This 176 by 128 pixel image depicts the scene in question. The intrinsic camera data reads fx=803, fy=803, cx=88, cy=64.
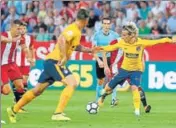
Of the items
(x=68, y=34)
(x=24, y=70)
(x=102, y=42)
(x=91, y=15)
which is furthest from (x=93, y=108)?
(x=91, y=15)

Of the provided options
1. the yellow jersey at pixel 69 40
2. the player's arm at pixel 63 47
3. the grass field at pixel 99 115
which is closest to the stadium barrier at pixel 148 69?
the grass field at pixel 99 115

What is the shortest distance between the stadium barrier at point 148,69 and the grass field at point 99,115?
7.60 ft

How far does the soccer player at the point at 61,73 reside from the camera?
631 inches

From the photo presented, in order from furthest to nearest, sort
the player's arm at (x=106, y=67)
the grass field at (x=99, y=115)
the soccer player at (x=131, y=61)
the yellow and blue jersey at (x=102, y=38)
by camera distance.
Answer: the yellow and blue jersey at (x=102, y=38) → the player's arm at (x=106, y=67) → the soccer player at (x=131, y=61) → the grass field at (x=99, y=115)

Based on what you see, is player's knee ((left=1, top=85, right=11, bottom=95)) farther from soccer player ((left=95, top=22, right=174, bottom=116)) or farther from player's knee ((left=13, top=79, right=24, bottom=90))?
soccer player ((left=95, top=22, right=174, bottom=116))

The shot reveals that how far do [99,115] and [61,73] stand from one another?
6.99 feet

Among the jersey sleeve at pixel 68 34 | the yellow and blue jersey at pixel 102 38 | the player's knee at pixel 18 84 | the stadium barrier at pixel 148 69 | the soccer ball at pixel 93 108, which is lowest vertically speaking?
the stadium barrier at pixel 148 69

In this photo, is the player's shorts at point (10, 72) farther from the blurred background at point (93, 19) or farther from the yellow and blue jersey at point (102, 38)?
the blurred background at point (93, 19)

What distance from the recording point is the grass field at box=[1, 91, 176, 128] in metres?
15.7

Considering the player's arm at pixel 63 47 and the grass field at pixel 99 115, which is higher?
the player's arm at pixel 63 47

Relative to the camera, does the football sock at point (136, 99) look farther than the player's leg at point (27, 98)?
Yes

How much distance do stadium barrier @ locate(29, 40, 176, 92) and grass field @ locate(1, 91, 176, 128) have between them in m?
2.32

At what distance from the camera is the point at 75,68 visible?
87.5ft

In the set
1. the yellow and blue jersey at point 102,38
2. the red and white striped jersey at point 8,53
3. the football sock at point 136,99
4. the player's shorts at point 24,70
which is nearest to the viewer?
the football sock at point 136,99
